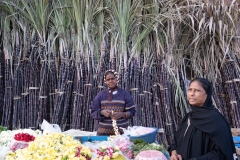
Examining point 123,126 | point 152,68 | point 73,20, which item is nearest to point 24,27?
point 73,20

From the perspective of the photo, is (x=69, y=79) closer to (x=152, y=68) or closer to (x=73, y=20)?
(x=73, y=20)

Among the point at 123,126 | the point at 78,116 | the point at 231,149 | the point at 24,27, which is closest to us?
the point at 231,149

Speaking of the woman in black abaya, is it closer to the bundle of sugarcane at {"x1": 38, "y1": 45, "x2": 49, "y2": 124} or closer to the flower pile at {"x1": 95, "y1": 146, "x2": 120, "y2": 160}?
the flower pile at {"x1": 95, "y1": 146, "x2": 120, "y2": 160}

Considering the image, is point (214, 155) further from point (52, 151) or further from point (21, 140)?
point (21, 140)

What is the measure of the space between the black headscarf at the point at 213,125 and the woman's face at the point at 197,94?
0.08ft

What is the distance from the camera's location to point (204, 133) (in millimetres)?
1793

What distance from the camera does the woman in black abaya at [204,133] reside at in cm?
172

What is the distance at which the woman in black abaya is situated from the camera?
5.63ft

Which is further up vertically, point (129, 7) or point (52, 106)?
point (129, 7)

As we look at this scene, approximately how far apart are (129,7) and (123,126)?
2.07 meters

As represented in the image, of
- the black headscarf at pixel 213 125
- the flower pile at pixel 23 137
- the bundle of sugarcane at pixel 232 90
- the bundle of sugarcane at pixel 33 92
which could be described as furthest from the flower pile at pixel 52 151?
the bundle of sugarcane at pixel 232 90

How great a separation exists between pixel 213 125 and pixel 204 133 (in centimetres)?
9

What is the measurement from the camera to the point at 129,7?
4.20m

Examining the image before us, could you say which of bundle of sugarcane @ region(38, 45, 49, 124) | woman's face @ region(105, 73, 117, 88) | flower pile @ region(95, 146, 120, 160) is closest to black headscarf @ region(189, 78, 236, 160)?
flower pile @ region(95, 146, 120, 160)
